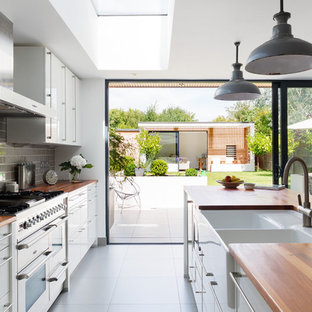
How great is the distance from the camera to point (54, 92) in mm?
3482

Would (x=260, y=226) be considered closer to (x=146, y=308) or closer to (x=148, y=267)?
(x=146, y=308)

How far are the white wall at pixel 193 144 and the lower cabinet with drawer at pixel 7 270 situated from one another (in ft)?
46.1

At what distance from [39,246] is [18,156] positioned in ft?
4.81

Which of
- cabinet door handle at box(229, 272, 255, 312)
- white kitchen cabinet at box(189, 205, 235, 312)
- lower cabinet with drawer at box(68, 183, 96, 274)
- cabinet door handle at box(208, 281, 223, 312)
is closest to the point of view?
cabinet door handle at box(229, 272, 255, 312)

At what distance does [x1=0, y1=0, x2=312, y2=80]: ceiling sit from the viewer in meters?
2.48

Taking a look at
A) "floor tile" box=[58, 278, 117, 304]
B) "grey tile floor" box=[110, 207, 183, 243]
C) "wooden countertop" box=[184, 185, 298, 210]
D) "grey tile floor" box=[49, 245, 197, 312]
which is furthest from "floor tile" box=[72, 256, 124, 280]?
"wooden countertop" box=[184, 185, 298, 210]

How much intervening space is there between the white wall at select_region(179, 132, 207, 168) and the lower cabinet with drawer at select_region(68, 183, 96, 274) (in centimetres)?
1163

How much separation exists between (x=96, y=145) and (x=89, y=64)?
50.2 inches

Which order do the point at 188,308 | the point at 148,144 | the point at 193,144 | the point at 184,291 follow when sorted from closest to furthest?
the point at 188,308, the point at 184,291, the point at 148,144, the point at 193,144

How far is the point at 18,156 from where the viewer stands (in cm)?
350

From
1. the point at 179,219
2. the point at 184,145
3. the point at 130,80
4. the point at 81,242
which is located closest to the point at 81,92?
the point at 130,80

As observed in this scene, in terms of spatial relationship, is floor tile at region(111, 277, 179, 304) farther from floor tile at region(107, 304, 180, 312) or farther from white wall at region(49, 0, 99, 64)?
white wall at region(49, 0, 99, 64)

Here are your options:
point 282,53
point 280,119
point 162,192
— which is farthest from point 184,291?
point 162,192

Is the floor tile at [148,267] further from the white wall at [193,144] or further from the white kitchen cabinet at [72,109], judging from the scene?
the white wall at [193,144]
